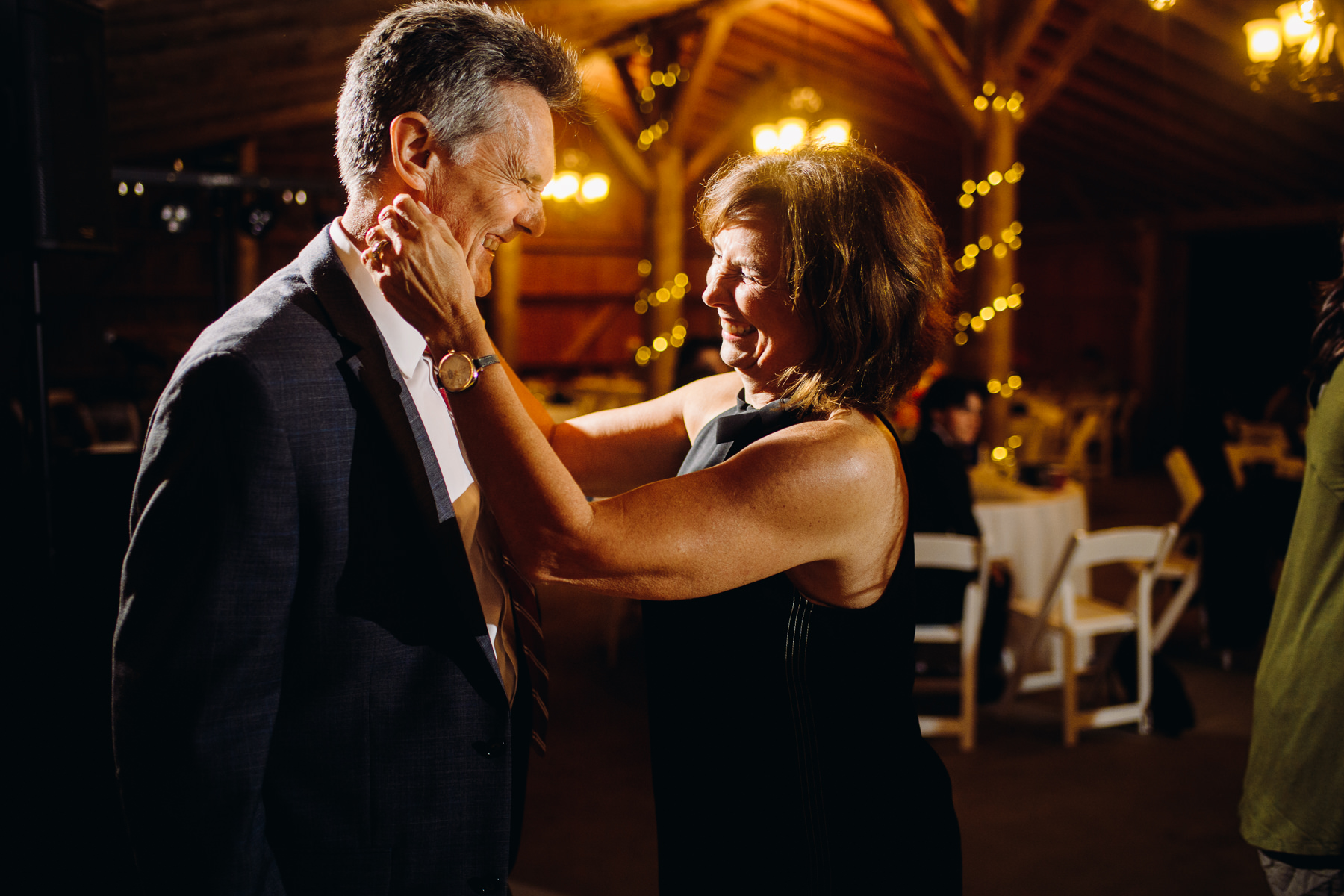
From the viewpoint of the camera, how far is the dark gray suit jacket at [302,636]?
97 cm

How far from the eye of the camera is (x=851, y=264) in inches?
51.0

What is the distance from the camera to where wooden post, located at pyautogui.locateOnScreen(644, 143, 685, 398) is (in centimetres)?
831

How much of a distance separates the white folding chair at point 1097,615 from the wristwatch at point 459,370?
317 cm

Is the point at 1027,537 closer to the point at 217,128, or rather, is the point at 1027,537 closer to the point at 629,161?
the point at 629,161

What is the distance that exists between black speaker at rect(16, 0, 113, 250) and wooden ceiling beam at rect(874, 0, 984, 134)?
4.44m

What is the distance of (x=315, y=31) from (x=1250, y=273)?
1210 centimetres

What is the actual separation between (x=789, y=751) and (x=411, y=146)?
0.93 meters

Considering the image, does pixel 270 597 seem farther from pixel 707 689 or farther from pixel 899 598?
pixel 899 598

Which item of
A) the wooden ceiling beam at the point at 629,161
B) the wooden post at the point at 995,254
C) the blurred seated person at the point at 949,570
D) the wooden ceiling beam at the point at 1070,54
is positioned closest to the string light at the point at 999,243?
the wooden post at the point at 995,254

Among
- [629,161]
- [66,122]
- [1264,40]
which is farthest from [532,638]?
[629,161]

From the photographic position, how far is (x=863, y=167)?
4.42 feet

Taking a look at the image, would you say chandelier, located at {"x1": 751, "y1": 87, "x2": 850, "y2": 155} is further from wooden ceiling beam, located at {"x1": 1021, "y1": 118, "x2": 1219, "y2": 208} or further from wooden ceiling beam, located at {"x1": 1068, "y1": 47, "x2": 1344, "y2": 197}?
wooden ceiling beam, located at {"x1": 1021, "y1": 118, "x2": 1219, "y2": 208}

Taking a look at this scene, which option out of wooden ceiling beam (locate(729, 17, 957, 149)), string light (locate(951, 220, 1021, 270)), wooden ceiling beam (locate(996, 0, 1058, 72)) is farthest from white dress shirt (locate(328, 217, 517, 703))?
wooden ceiling beam (locate(729, 17, 957, 149))

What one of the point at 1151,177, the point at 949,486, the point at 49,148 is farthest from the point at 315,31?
the point at 1151,177
